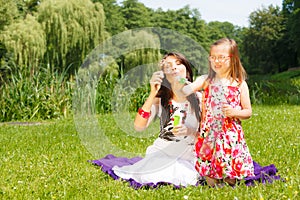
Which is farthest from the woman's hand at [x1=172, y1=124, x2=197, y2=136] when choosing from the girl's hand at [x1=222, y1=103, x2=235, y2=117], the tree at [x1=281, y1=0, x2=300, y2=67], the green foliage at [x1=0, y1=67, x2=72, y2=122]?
the tree at [x1=281, y1=0, x2=300, y2=67]

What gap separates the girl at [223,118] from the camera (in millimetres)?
3189

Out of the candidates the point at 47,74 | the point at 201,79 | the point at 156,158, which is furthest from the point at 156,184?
the point at 47,74

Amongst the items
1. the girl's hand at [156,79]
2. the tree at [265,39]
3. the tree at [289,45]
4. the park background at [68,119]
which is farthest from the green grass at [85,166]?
the tree at [265,39]

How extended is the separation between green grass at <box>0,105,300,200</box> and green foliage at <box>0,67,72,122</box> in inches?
82.0

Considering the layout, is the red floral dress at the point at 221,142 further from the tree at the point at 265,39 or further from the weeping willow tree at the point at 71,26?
the tree at the point at 265,39

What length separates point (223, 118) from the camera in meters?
3.20

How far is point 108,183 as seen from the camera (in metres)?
3.45

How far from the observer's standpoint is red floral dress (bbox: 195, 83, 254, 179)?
3.19 meters

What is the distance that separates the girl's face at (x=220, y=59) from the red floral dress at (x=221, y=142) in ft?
0.43

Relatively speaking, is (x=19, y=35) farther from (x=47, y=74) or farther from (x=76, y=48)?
(x=47, y=74)

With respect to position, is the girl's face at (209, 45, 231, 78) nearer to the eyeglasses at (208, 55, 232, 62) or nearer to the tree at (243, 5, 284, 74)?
the eyeglasses at (208, 55, 232, 62)

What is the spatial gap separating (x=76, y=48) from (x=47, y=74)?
412 inches

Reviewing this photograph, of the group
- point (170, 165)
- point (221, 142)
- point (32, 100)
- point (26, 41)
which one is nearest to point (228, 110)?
point (221, 142)

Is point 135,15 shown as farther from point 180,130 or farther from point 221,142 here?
point 221,142
